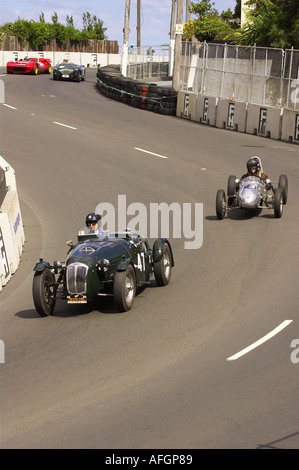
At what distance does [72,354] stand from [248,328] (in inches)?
96.1

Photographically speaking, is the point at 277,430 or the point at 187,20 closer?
the point at 277,430

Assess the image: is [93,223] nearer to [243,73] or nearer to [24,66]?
[243,73]

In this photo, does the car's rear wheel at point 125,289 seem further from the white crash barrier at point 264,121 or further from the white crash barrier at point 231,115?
the white crash barrier at point 231,115

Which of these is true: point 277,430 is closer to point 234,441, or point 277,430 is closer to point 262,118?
point 234,441

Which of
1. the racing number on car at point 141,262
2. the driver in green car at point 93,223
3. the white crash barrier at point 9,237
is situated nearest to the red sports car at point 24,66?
the white crash barrier at point 9,237

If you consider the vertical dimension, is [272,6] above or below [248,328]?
above

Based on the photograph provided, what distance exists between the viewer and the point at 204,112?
3394 cm

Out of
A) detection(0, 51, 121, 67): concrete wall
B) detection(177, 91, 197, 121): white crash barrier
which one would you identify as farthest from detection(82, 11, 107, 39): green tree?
detection(177, 91, 197, 121): white crash barrier

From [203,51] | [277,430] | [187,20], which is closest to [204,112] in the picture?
[203,51]

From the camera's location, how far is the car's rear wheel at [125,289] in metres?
11.2

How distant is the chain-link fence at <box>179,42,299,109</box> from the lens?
2961 cm

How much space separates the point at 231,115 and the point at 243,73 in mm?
1900

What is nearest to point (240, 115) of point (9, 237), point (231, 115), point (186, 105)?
point (231, 115)

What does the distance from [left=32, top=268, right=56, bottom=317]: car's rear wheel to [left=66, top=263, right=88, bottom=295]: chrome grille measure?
0.36 metres
